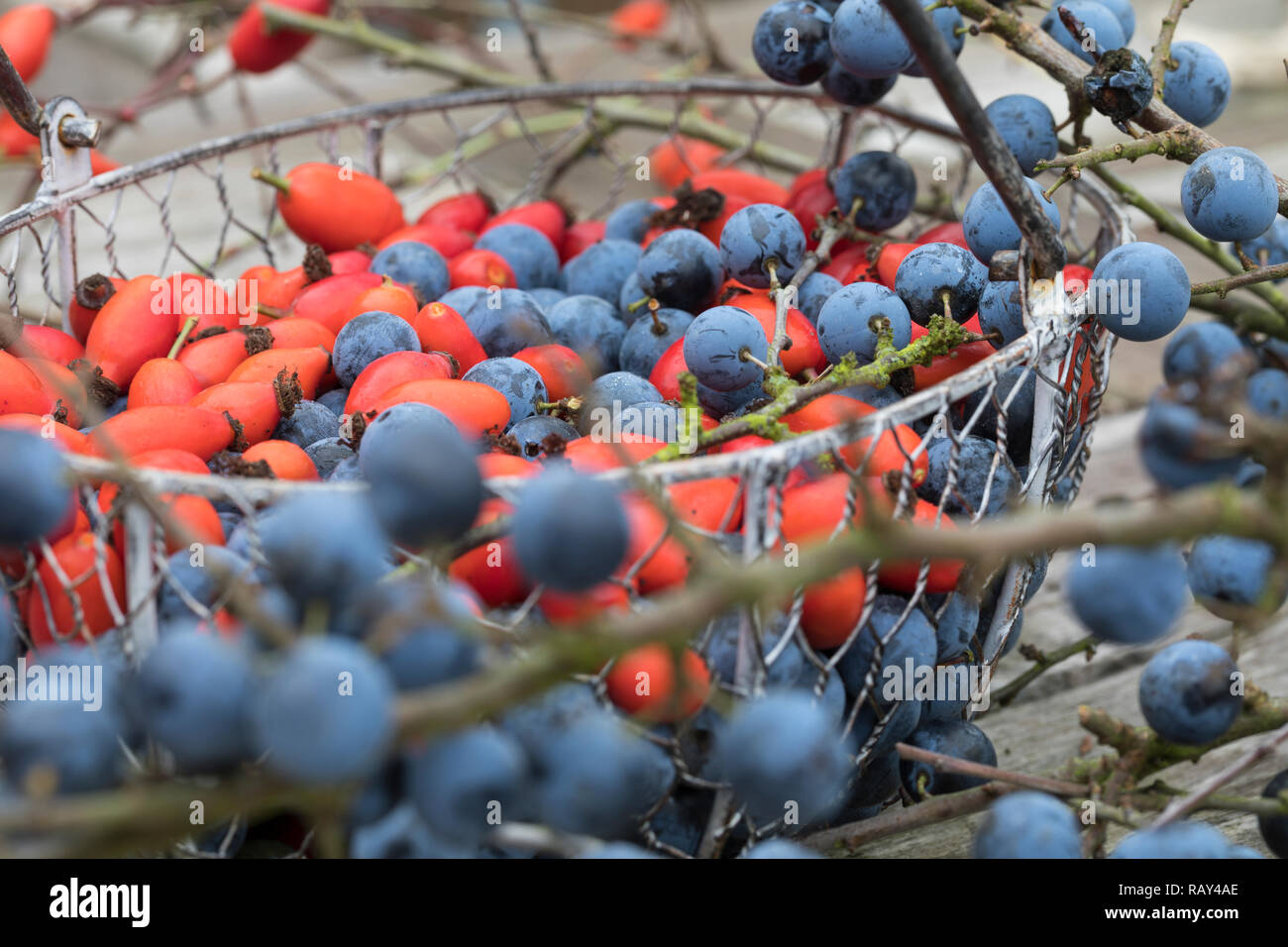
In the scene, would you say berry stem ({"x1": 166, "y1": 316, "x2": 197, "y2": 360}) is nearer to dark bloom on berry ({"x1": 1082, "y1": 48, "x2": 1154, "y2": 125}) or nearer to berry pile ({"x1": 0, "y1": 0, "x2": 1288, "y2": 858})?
berry pile ({"x1": 0, "y1": 0, "x2": 1288, "y2": 858})

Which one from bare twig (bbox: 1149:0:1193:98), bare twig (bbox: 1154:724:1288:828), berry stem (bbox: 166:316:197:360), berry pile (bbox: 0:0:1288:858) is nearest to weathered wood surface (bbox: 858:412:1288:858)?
berry pile (bbox: 0:0:1288:858)

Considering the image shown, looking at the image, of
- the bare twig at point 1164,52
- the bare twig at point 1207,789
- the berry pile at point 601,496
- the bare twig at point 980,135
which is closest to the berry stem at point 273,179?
the berry pile at point 601,496

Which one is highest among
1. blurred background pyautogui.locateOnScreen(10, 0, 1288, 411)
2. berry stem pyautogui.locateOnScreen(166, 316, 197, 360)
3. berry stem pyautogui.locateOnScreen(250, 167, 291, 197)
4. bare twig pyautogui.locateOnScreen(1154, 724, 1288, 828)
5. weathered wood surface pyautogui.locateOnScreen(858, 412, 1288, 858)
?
blurred background pyautogui.locateOnScreen(10, 0, 1288, 411)

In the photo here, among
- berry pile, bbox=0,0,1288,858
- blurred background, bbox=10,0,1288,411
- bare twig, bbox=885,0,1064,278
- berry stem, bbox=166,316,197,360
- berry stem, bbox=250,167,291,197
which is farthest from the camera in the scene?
blurred background, bbox=10,0,1288,411

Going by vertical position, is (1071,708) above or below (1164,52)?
below

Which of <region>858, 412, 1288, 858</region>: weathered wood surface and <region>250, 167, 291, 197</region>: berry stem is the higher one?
<region>250, 167, 291, 197</region>: berry stem

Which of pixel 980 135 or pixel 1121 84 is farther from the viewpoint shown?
pixel 1121 84

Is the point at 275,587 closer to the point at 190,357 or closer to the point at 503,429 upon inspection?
the point at 503,429

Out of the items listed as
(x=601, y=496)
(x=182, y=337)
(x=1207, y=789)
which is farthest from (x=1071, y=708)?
(x=182, y=337)

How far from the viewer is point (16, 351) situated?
0.88 meters

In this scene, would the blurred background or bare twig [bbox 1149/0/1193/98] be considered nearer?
bare twig [bbox 1149/0/1193/98]

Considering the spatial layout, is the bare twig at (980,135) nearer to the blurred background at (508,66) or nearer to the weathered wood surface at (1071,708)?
the weathered wood surface at (1071,708)

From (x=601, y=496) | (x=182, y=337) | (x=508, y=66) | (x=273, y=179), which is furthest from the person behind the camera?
(x=508, y=66)

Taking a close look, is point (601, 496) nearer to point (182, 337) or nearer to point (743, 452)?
point (743, 452)
